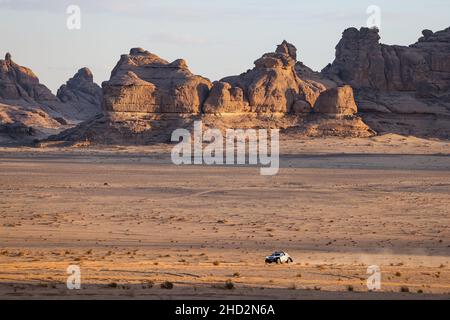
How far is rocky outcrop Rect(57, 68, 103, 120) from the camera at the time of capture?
Answer: 12405cm

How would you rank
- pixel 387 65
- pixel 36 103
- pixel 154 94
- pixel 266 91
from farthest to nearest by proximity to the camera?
pixel 36 103, pixel 387 65, pixel 266 91, pixel 154 94

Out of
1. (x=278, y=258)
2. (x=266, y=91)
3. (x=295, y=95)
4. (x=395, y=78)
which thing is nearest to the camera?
(x=278, y=258)

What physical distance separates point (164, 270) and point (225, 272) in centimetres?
124

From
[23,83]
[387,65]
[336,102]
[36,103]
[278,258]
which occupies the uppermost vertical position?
[23,83]

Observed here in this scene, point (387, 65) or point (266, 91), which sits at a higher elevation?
point (387, 65)

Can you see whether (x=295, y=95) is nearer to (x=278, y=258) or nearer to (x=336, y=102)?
(x=336, y=102)

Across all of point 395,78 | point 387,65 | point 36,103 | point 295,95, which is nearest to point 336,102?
point 295,95

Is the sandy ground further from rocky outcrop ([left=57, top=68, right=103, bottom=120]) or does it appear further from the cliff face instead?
rocky outcrop ([left=57, top=68, right=103, bottom=120])

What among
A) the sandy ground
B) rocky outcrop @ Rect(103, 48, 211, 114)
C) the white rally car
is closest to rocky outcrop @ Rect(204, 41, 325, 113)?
rocky outcrop @ Rect(103, 48, 211, 114)

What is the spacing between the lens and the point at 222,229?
85.6 feet

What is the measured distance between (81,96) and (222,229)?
351 feet

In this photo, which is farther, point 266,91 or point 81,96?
point 81,96

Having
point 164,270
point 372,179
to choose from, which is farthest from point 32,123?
point 164,270
